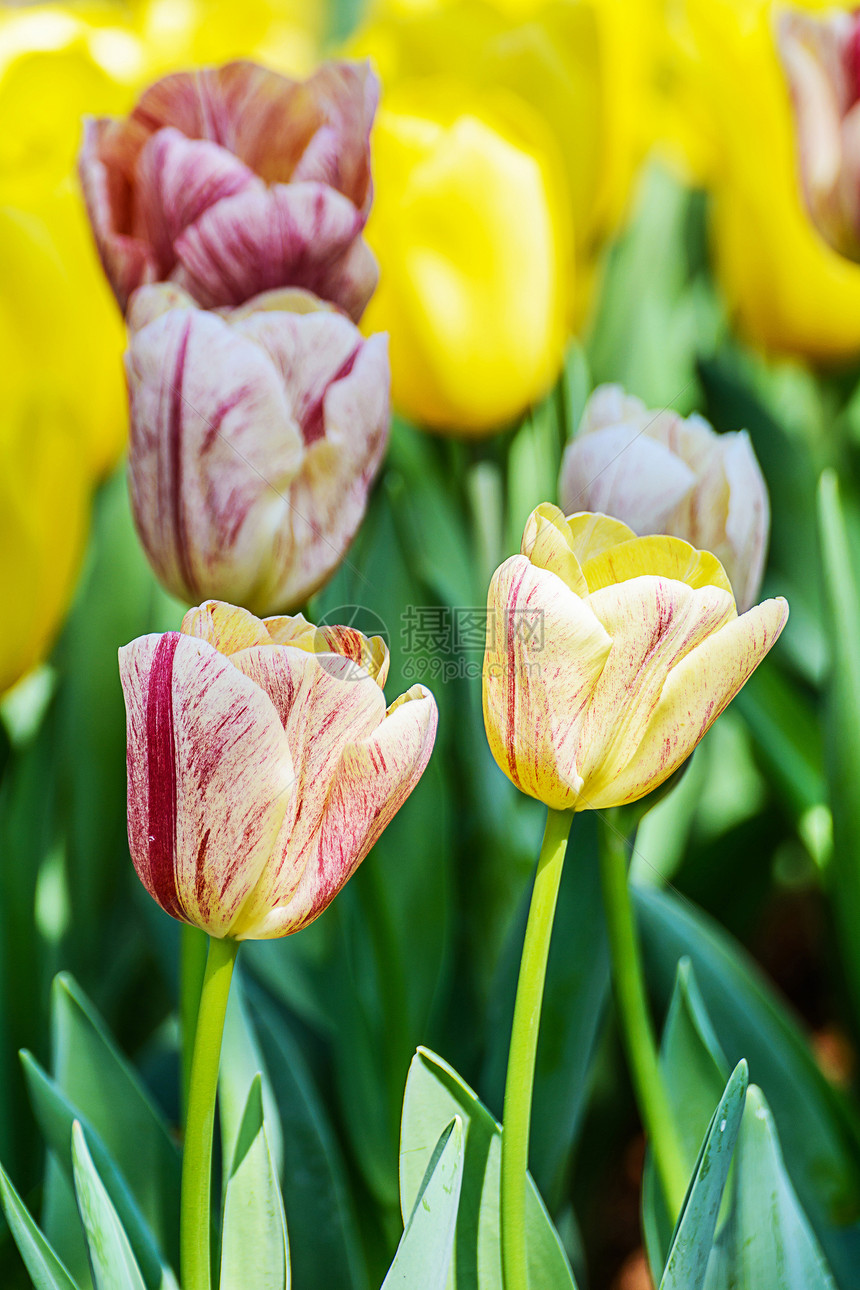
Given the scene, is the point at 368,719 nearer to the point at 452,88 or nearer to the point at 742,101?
the point at 452,88

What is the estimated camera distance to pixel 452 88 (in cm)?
59

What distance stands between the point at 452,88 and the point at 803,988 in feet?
1.99

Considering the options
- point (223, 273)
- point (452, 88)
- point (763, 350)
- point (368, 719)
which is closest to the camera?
point (368, 719)


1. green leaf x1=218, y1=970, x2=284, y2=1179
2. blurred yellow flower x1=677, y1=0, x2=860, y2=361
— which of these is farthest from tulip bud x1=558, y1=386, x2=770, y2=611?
blurred yellow flower x1=677, y1=0, x2=860, y2=361

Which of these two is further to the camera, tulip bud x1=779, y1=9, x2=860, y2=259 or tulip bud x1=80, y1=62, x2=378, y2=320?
tulip bud x1=779, y1=9, x2=860, y2=259

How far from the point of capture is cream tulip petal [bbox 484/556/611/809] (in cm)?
24

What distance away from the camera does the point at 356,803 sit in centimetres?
24

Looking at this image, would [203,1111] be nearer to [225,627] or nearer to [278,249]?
[225,627]

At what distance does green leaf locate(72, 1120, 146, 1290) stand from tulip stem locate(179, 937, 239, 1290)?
0.11 feet

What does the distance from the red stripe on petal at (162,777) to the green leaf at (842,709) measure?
0.94 feet

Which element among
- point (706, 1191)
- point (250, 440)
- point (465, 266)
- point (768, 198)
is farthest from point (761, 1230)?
point (768, 198)

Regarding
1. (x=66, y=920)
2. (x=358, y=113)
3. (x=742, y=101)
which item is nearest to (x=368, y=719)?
(x=358, y=113)

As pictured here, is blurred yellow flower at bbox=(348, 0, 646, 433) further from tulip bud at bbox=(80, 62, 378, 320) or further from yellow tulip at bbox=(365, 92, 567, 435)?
tulip bud at bbox=(80, 62, 378, 320)

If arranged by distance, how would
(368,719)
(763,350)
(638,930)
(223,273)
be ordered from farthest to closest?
(763,350) → (638,930) → (223,273) → (368,719)
